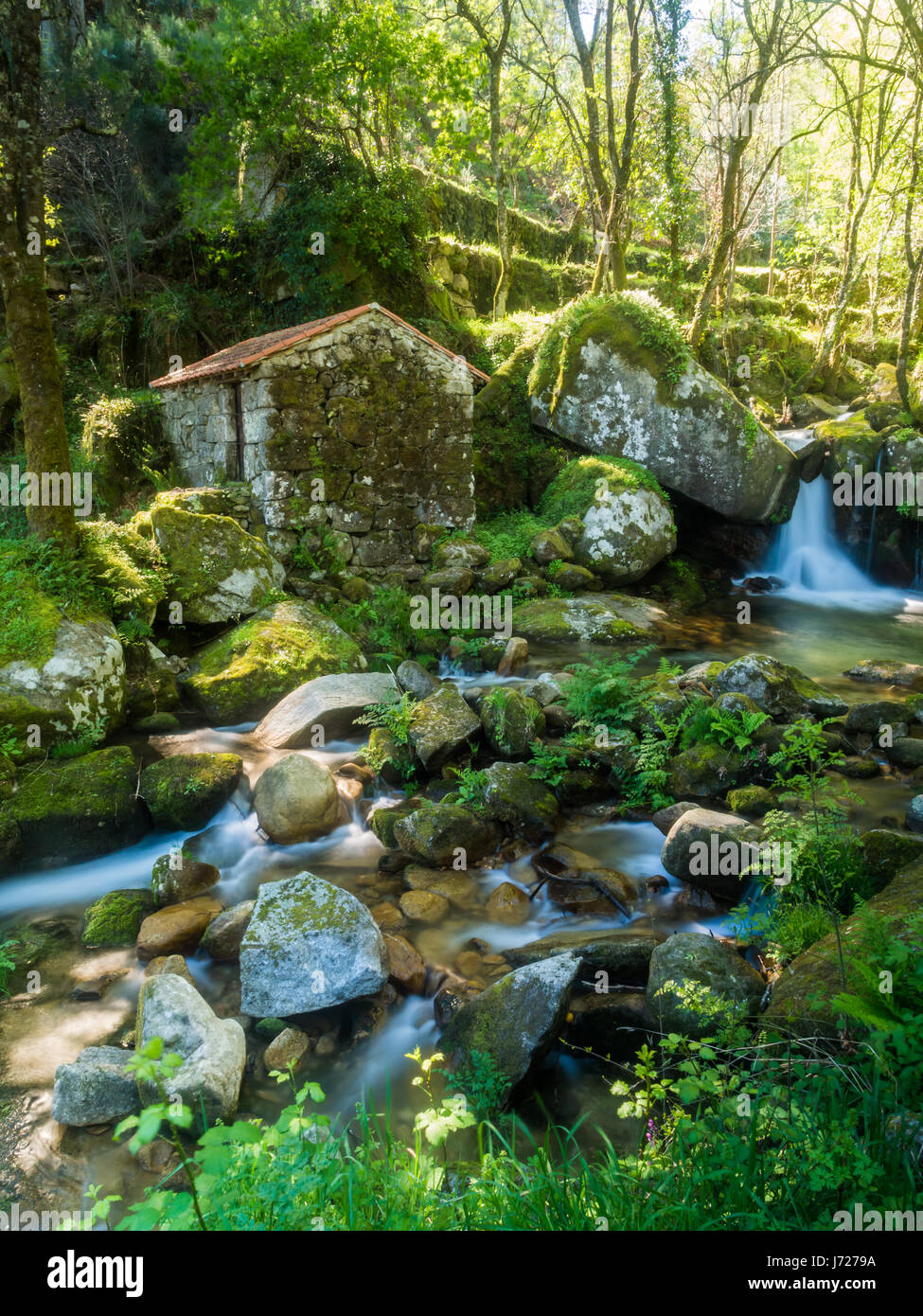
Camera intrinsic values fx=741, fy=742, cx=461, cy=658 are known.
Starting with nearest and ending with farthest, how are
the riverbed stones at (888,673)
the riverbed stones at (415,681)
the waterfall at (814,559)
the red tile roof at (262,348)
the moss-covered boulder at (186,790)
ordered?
the moss-covered boulder at (186,790) < the riverbed stones at (415,681) < the riverbed stones at (888,673) < the red tile roof at (262,348) < the waterfall at (814,559)

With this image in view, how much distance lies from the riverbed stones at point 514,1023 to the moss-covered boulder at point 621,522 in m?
9.25

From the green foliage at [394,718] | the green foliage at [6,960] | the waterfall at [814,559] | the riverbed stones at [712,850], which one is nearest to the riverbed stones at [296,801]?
the green foliage at [394,718]

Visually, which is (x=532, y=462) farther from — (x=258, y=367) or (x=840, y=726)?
(x=840, y=726)

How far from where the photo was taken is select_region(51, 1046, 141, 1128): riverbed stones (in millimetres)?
3451

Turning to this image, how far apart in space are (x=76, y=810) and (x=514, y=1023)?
13.3 ft

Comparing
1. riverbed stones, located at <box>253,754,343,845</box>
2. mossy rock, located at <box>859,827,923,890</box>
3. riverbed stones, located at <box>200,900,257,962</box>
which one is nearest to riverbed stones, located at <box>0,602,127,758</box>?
riverbed stones, located at <box>253,754,343,845</box>

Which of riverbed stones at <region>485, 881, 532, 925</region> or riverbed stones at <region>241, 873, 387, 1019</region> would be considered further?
riverbed stones at <region>485, 881, 532, 925</region>

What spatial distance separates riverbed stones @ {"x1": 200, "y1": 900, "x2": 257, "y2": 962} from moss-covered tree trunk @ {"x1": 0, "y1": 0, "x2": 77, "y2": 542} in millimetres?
4829

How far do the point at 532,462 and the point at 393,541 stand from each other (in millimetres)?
4213

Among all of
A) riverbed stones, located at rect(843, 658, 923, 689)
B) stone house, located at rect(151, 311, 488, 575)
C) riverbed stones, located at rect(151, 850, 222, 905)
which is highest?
stone house, located at rect(151, 311, 488, 575)

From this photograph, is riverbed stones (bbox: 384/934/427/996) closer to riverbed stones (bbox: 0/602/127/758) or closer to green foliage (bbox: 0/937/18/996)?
green foliage (bbox: 0/937/18/996)

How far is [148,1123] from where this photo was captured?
→ 1.57 m

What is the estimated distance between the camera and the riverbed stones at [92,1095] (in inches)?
136

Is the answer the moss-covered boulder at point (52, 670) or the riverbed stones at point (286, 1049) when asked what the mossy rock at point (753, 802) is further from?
the moss-covered boulder at point (52, 670)
